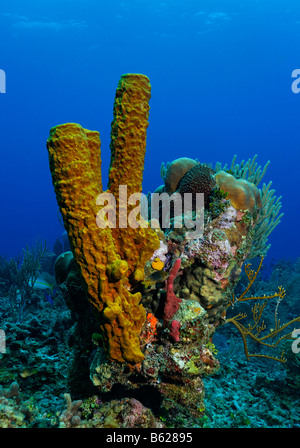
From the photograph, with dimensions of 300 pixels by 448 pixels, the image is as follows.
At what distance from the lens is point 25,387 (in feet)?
12.1

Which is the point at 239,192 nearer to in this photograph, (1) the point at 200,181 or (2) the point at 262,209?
(1) the point at 200,181

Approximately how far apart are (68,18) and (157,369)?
71.4m

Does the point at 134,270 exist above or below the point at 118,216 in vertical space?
below

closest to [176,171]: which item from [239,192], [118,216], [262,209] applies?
[239,192]

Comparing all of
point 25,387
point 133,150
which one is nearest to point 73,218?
point 133,150

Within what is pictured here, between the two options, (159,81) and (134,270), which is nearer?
(134,270)

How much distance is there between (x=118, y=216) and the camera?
3082mm

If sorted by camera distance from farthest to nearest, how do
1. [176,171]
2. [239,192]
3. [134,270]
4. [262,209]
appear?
[262,209], [176,171], [239,192], [134,270]

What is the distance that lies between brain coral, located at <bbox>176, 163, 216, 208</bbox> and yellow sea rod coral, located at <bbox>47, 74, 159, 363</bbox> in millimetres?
1401

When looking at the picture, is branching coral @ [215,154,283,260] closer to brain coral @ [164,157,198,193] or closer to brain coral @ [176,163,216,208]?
brain coral @ [164,157,198,193]

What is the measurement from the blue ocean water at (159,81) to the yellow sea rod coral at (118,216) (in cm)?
2968

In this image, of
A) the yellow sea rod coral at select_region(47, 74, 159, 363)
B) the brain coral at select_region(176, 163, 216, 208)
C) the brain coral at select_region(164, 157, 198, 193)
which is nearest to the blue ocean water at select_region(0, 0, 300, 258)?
the brain coral at select_region(164, 157, 198, 193)

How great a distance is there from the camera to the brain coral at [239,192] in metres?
4.07

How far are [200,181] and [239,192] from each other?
0.64 meters
